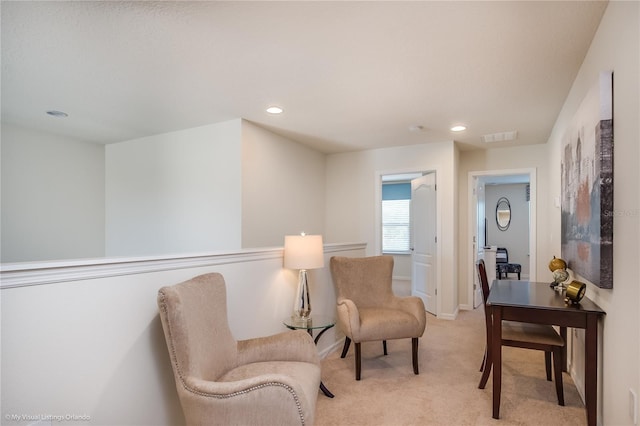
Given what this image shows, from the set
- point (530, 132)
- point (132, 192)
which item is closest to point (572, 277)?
point (530, 132)

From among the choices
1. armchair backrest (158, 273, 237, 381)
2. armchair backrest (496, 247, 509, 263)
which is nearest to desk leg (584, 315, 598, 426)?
armchair backrest (158, 273, 237, 381)

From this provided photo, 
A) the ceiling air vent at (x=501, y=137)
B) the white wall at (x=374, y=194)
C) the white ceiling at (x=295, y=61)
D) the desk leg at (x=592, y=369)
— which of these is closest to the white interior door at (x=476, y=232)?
the white wall at (x=374, y=194)

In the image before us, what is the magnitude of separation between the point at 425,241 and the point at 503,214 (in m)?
4.47

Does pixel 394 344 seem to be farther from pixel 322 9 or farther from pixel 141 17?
pixel 141 17

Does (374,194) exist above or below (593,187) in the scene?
above

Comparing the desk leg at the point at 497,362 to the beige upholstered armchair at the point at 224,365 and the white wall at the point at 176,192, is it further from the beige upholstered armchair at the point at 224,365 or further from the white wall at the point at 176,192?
the white wall at the point at 176,192

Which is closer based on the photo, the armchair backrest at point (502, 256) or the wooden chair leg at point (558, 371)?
the wooden chair leg at point (558, 371)

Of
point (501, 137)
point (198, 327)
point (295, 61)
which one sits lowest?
point (198, 327)

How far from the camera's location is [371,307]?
321 centimetres

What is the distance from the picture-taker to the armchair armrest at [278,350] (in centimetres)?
197

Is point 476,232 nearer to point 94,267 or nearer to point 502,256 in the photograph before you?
point 502,256

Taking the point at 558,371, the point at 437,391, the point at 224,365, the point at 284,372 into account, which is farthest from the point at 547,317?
the point at 224,365

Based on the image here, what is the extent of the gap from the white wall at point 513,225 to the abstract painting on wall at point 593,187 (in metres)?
6.39

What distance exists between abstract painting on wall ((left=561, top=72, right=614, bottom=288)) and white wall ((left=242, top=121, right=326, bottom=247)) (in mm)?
2878
